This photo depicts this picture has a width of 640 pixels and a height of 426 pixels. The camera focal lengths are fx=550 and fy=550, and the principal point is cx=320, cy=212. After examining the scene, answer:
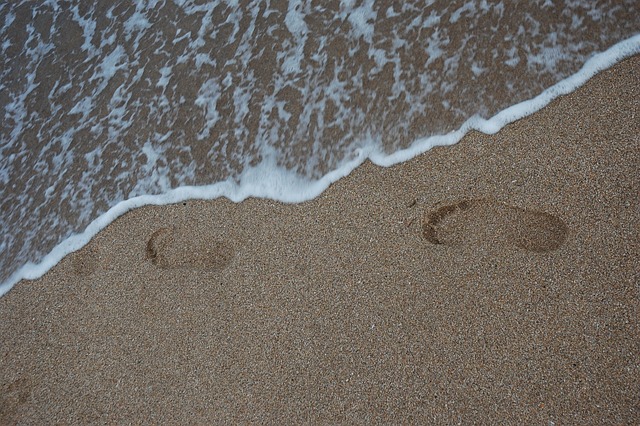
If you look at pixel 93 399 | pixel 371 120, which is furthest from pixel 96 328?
pixel 371 120

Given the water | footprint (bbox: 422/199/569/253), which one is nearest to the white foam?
the water

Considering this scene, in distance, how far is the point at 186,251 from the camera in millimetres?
2576

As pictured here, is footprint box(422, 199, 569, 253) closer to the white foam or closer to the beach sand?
the beach sand

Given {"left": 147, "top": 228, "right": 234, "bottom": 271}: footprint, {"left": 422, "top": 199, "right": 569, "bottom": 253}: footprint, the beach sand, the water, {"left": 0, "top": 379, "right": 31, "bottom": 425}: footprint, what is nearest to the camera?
the beach sand

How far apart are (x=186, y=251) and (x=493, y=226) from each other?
1.38 meters

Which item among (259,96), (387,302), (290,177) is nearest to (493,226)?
(387,302)

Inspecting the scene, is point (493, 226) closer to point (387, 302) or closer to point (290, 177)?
point (387, 302)

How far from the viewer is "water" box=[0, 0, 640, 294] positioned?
267cm

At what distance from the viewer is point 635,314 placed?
1.90m

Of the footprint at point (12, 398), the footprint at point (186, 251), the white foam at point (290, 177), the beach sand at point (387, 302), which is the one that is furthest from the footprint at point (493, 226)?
the footprint at point (12, 398)

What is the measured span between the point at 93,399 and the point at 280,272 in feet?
3.07

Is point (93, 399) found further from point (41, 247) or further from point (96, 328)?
point (41, 247)

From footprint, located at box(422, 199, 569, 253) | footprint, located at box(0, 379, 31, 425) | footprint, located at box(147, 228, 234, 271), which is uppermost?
footprint, located at box(422, 199, 569, 253)

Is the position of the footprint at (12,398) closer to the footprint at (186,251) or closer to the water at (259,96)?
the water at (259,96)
